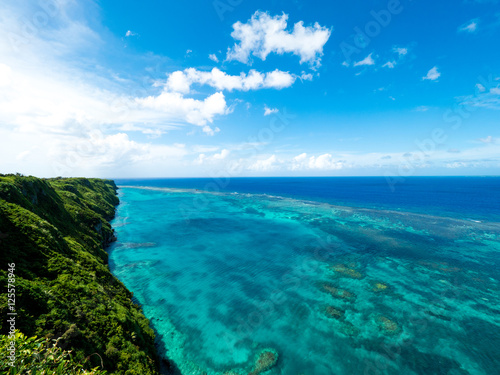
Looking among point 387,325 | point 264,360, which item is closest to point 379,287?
point 387,325

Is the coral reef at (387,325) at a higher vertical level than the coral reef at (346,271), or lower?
lower

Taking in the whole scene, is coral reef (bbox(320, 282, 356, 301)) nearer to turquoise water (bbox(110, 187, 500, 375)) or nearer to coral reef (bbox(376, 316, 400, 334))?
turquoise water (bbox(110, 187, 500, 375))

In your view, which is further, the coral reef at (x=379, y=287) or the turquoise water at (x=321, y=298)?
the coral reef at (x=379, y=287)

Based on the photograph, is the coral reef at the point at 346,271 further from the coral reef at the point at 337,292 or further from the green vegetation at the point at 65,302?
the green vegetation at the point at 65,302

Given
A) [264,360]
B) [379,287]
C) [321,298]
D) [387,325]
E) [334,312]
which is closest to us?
[264,360]

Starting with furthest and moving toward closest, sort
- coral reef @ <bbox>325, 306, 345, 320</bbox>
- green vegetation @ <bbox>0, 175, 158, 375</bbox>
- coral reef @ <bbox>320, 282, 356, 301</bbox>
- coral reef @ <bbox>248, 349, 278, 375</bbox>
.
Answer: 1. coral reef @ <bbox>320, 282, 356, 301</bbox>
2. coral reef @ <bbox>325, 306, 345, 320</bbox>
3. coral reef @ <bbox>248, 349, 278, 375</bbox>
4. green vegetation @ <bbox>0, 175, 158, 375</bbox>

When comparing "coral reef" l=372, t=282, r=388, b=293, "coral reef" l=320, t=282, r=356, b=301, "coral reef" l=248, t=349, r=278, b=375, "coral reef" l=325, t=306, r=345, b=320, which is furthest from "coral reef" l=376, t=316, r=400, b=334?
"coral reef" l=248, t=349, r=278, b=375

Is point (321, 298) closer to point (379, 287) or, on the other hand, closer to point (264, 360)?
point (379, 287)

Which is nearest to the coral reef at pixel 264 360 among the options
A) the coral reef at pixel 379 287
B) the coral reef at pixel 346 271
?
the coral reef at pixel 379 287
